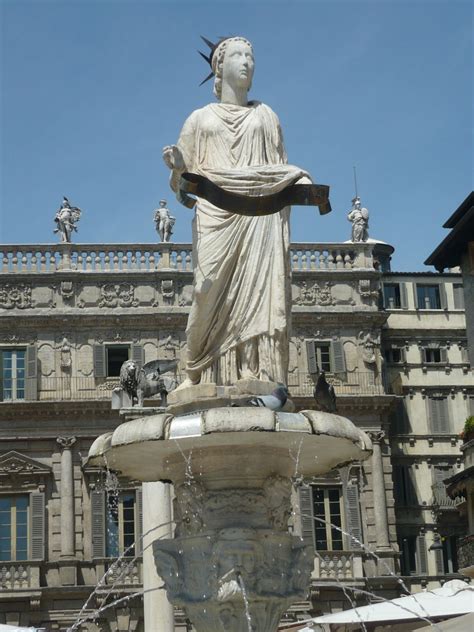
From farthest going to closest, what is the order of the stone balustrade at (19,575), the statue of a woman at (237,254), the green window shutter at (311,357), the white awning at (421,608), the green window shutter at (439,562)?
1. the green window shutter at (439,562)
2. the green window shutter at (311,357)
3. the stone balustrade at (19,575)
4. the white awning at (421,608)
5. the statue of a woman at (237,254)

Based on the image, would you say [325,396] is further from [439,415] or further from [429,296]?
[429,296]

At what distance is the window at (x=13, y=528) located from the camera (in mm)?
41750

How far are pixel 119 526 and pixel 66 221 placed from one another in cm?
1145

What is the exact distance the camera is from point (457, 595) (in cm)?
2062

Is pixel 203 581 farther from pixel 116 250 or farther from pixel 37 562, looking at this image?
pixel 116 250

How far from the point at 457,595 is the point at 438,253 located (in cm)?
1269

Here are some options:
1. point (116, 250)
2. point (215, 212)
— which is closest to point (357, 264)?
point (116, 250)

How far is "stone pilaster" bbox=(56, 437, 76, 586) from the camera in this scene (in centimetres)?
4150

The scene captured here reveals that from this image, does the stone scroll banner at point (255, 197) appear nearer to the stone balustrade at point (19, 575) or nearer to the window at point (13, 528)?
the stone balustrade at point (19, 575)

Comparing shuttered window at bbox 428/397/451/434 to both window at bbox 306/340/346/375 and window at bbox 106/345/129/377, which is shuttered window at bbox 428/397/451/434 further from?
window at bbox 106/345/129/377

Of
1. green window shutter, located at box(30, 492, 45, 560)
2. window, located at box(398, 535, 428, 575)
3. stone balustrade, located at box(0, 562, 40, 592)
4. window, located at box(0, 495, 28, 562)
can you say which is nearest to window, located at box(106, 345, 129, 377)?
green window shutter, located at box(30, 492, 45, 560)

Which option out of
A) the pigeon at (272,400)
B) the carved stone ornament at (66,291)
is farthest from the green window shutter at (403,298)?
the pigeon at (272,400)

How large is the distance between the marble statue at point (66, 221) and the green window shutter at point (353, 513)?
13.9 metres

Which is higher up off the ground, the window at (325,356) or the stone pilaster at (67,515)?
the window at (325,356)
